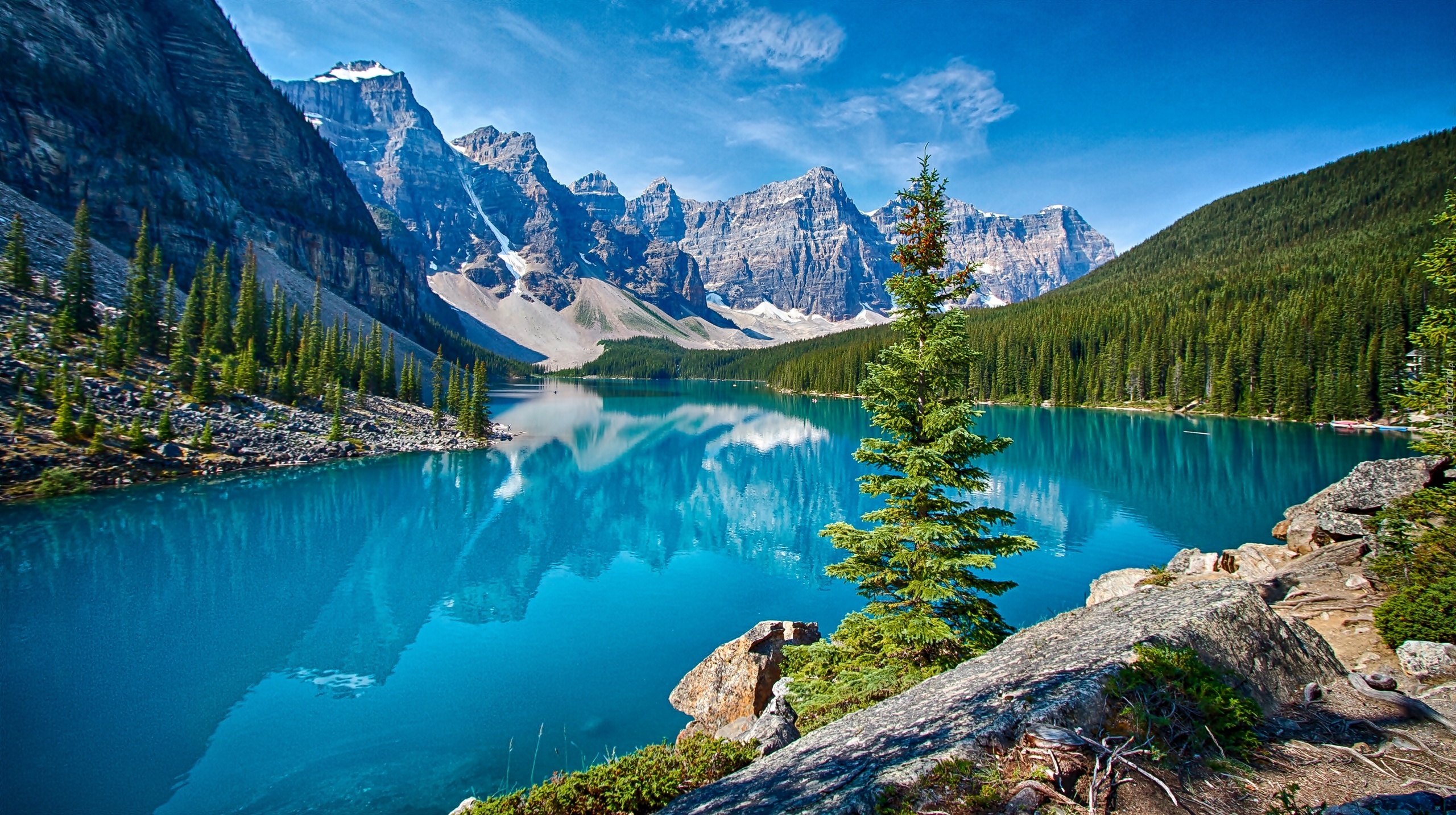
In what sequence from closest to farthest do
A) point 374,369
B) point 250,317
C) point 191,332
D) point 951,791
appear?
1. point 951,791
2. point 191,332
3. point 250,317
4. point 374,369

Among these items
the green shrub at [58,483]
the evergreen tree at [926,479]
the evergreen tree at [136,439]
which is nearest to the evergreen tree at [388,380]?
the evergreen tree at [136,439]

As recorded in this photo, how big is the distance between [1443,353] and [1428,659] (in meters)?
9.87

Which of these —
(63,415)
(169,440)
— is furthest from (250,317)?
(63,415)

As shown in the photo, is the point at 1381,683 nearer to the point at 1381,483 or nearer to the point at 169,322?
the point at 1381,483

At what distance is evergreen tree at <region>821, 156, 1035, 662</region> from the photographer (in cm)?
1044

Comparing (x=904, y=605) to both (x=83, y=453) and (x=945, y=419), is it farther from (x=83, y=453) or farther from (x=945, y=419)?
(x=83, y=453)

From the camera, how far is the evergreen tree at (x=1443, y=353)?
37.0 feet

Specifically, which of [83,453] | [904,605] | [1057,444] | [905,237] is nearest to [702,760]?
[904,605]

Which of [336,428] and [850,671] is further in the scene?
[336,428]

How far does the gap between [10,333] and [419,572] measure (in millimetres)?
35614

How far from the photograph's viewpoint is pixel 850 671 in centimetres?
1038

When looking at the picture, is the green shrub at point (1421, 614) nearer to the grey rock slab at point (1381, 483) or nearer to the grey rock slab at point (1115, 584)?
the grey rock slab at point (1115, 584)

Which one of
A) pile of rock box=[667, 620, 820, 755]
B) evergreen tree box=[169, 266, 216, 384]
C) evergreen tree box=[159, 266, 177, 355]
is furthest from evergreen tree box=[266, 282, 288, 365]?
pile of rock box=[667, 620, 820, 755]

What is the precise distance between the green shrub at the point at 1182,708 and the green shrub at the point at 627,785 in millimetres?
4545
